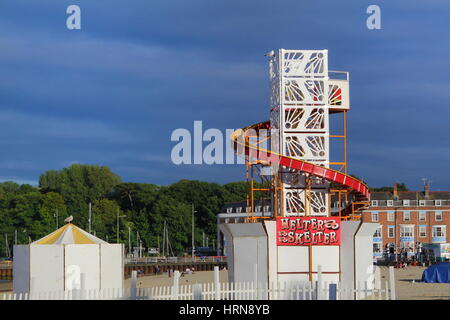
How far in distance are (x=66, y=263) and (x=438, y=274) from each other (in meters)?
33.2

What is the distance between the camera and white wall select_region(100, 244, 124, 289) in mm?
28297

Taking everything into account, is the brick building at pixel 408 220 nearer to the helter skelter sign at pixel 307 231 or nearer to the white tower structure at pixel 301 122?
the white tower structure at pixel 301 122

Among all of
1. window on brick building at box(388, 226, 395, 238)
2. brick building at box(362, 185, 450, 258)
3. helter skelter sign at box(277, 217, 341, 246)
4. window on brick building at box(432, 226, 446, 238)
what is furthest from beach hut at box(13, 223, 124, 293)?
window on brick building at box(432, 226, 446, 238)

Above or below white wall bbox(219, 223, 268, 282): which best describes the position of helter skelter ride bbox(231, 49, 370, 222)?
above

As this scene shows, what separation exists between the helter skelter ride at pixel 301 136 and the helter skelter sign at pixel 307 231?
1037 millimetres

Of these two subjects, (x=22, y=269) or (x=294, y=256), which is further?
(x=294, y=256)

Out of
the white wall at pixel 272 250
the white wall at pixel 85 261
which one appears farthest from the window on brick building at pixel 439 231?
the white wall at pixel 85 261

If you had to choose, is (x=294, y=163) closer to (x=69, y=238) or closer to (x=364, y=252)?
(x=364, y=252)

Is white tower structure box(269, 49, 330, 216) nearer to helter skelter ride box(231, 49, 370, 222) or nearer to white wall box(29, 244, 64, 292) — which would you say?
helter skelter ride box(231, 49, 370, 222)

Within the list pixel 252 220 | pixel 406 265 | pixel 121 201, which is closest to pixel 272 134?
pixel 252 220

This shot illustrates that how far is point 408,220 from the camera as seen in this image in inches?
4281

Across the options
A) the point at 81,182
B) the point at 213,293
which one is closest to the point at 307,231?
the point at 213,293
